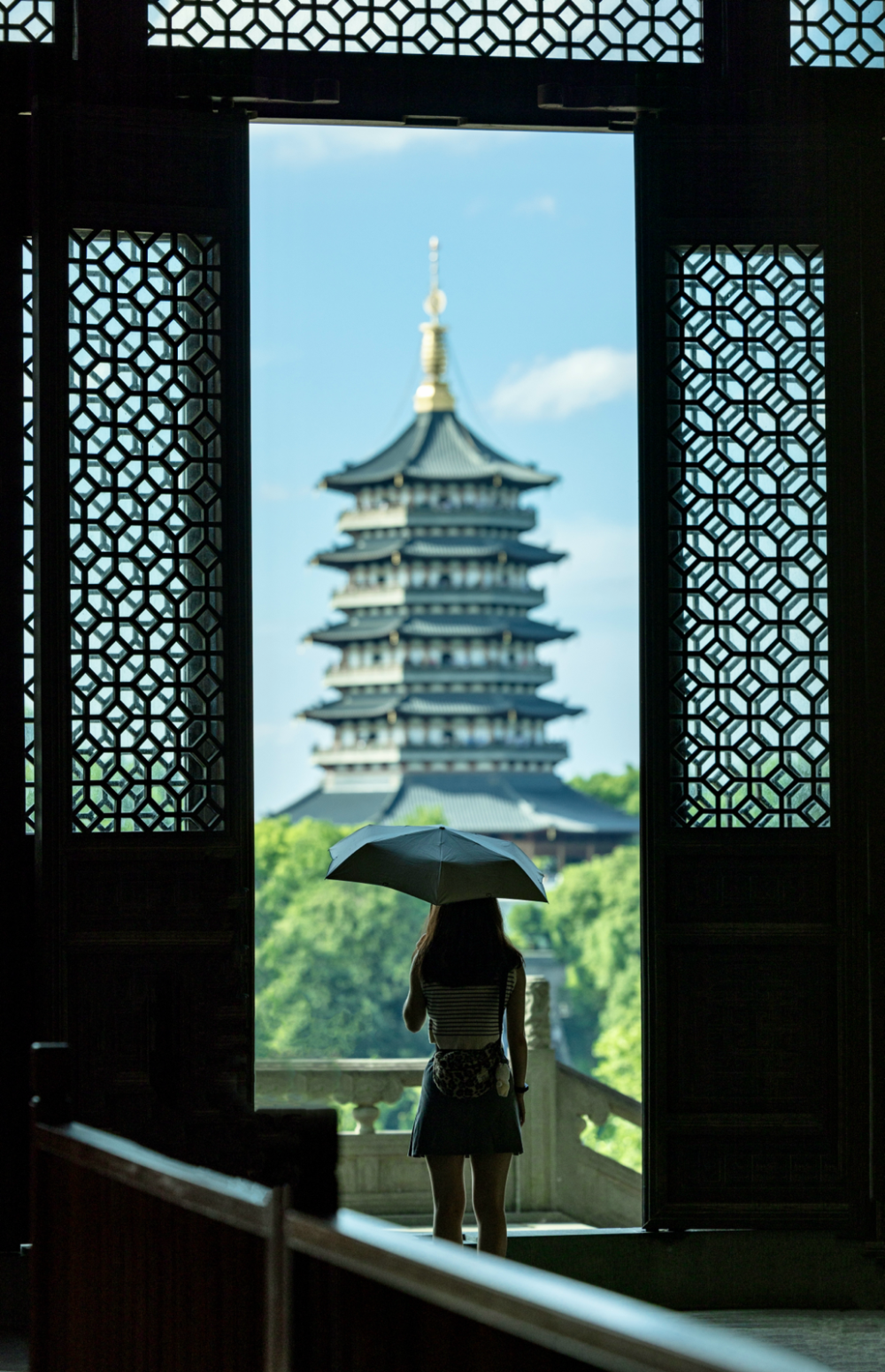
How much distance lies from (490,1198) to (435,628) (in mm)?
29603

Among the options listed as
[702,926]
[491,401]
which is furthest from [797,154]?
[491,401]

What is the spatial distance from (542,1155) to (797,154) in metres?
3.62

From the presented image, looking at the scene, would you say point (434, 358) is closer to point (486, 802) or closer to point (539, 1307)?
point (486, 802)

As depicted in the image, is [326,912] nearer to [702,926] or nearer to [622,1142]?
[622,1142]

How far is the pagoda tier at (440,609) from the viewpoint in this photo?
33125 millimetres

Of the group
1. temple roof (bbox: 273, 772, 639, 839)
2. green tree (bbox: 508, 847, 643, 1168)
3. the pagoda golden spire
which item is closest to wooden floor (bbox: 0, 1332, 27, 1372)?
temple roof (bbox: 273, 772, 639, 839)

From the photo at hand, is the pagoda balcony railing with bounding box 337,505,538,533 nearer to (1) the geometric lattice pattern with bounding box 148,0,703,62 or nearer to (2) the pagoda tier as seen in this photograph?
(2) the pagoda tier

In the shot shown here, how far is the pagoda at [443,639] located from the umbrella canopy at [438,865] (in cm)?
2914

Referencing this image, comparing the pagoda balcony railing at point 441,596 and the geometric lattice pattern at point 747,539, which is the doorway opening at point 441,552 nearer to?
the pagoda balcony railing at point 441,596

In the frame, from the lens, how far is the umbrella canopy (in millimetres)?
3379

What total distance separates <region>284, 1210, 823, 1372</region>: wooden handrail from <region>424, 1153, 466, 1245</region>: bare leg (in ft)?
5.68

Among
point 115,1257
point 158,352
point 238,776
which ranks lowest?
point 115,1257

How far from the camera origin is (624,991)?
3822cm

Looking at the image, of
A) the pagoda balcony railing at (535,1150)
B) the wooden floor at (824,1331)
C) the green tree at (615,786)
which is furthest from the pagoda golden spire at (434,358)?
the wooden floor at (824,1331)
